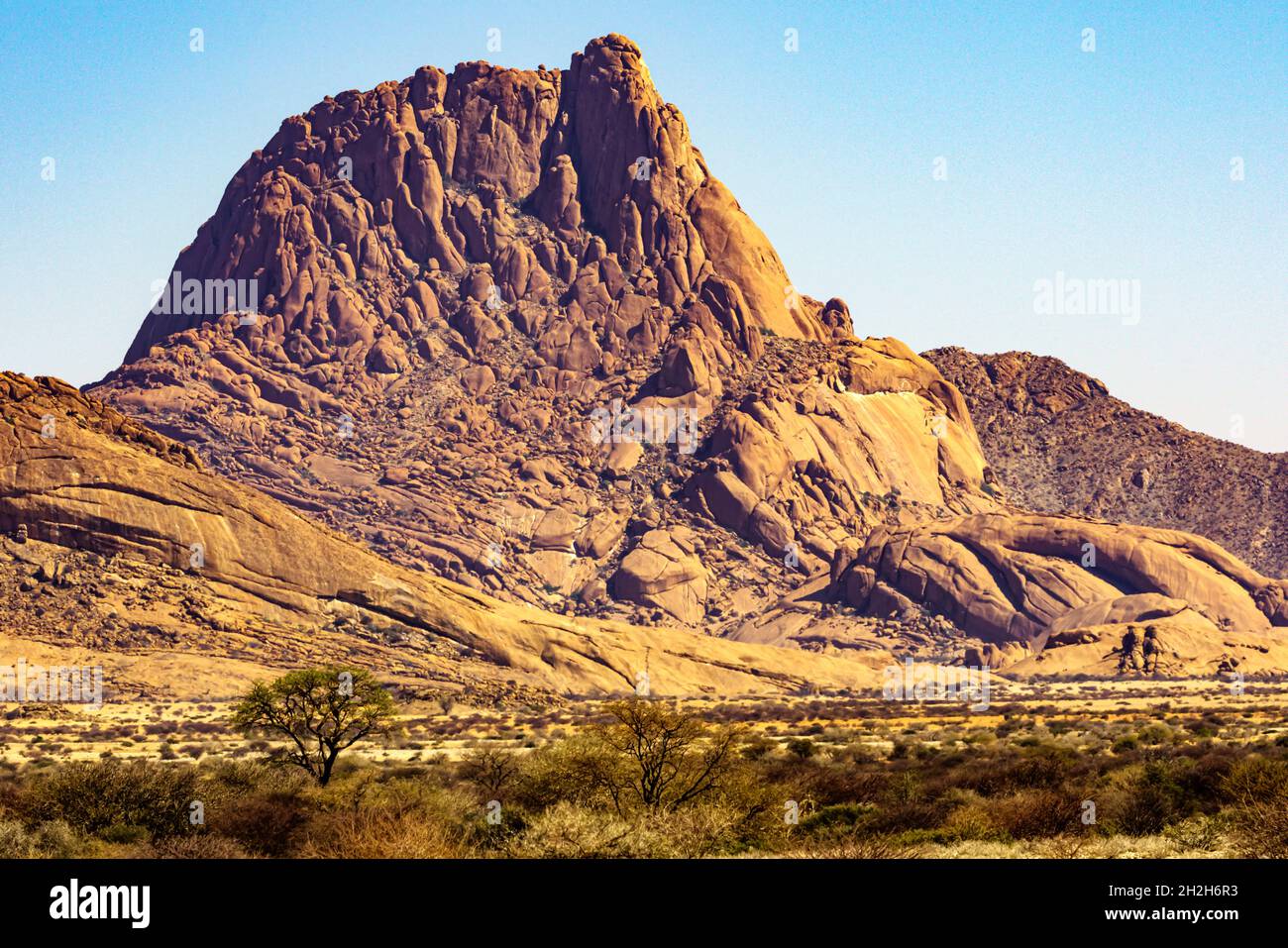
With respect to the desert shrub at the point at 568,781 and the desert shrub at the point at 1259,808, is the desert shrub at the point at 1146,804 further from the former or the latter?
the desert shrub at the point at 568,781

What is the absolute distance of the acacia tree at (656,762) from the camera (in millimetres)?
31625

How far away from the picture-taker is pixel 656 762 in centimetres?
3266

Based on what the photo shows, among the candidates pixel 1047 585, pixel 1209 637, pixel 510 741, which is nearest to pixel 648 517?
pixel 1047 585

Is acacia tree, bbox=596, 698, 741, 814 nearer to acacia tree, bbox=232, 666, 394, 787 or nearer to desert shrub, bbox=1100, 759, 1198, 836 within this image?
desert shrub, bbox=1100, 759, 1198, 836

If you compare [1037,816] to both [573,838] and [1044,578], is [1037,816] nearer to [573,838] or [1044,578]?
[573,838]

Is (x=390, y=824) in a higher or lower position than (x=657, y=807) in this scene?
higher

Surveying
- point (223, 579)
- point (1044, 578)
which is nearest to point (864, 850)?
point (223, 579)

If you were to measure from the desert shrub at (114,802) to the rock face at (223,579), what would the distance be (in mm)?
62531

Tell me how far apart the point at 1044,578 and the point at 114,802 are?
13586cm

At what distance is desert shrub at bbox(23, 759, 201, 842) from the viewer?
96.4ft

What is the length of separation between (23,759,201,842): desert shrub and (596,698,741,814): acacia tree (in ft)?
32.3

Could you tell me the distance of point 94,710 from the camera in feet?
257
